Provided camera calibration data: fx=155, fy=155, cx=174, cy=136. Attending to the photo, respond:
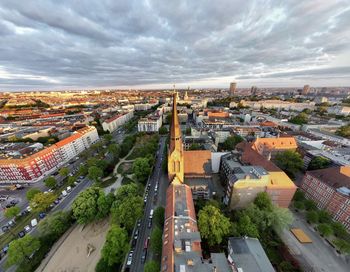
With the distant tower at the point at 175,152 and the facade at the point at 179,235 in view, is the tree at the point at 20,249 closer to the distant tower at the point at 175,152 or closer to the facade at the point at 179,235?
the facade at the point at 179,235

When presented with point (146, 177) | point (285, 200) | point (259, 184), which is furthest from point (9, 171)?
point (285, 200)

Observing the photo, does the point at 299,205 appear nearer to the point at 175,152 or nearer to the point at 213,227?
the point at 213,227

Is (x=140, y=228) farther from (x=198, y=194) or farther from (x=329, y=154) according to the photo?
(x=329, y=154)

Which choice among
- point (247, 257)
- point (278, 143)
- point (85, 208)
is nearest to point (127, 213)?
point (85, 208)

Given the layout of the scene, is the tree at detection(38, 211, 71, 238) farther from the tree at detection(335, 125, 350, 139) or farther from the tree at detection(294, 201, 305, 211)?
the tree at detection(335, 125, 350, 139)

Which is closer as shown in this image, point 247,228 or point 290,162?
point 247,228

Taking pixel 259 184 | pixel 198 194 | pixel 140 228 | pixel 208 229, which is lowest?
pixel 140 228

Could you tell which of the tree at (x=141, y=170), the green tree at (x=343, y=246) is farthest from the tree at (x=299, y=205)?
the tree at (x=141, y=170)
